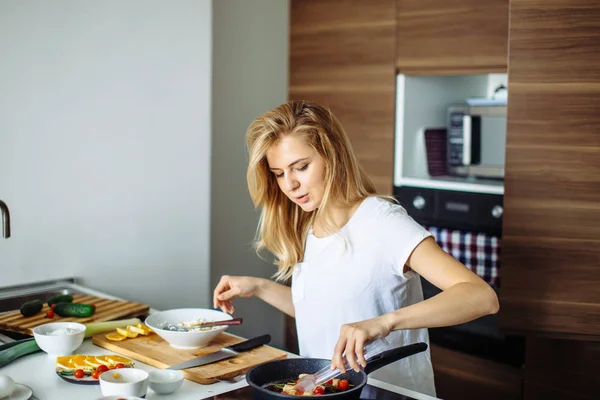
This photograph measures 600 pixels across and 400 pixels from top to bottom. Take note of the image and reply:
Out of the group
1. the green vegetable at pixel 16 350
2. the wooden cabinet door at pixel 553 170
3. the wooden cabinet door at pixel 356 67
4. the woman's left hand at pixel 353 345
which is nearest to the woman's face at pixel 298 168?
the woman's left hand at pixel 353 345

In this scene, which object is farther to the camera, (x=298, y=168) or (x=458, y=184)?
(x=458, y=184)

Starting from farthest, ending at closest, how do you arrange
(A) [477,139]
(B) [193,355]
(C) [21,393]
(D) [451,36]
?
(A) [477,139] → (D) [451,36] → (B) [193,355] → (C) [21,393]

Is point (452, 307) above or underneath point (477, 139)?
underneath

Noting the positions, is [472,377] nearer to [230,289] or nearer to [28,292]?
[230,289]

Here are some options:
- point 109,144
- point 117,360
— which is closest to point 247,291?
point 117,360

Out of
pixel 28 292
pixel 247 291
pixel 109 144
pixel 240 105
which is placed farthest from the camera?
pixel 240 105

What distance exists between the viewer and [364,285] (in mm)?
2033

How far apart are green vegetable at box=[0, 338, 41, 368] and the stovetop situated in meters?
0.60

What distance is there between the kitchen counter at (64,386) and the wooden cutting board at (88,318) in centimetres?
24

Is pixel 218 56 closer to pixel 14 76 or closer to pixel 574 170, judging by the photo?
pixel 14 76

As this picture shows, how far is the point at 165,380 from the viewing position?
5.62ft

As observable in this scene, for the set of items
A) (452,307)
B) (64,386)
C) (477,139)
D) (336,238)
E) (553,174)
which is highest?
(477,139)

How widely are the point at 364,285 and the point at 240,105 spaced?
181cm

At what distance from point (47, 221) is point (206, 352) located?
1.36 metres
